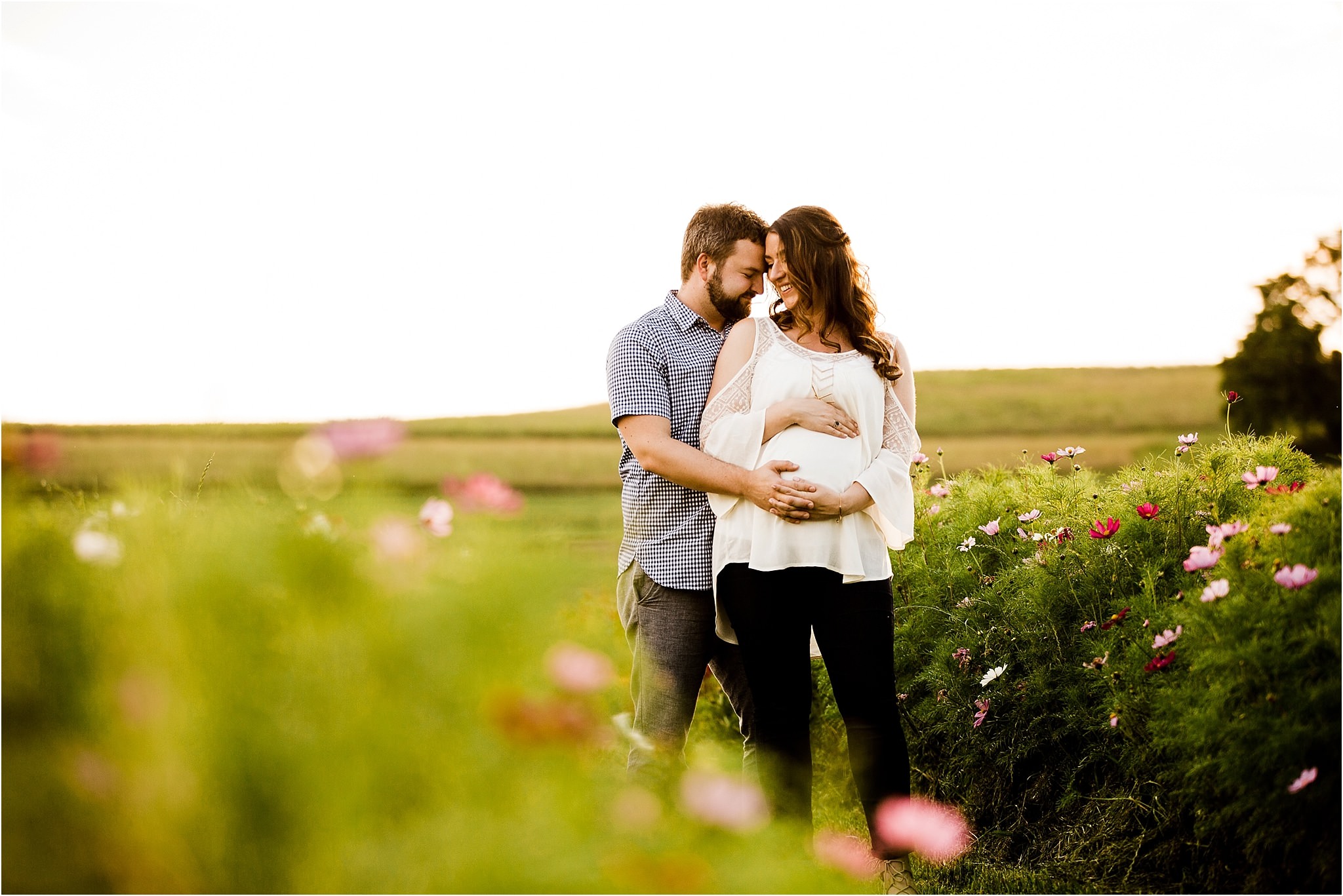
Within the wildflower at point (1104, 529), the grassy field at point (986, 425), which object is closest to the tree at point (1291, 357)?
the grassy field at point (986, 425)

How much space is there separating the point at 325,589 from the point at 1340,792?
7.62 ft

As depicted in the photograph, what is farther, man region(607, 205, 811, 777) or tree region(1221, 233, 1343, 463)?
tree region(1221, 233, 1343, 463)

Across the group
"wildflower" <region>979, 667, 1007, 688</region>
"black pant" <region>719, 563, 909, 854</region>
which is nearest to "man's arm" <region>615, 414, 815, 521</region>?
"black pant" <region>719, 563, 909, 854</region>

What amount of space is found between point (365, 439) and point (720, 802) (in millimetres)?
675

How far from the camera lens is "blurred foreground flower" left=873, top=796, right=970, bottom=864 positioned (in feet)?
6.63

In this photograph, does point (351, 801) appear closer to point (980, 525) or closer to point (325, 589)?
point (325, 589)

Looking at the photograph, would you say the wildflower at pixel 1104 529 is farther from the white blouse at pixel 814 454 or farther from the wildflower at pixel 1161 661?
the white blouse at pixel 814 454

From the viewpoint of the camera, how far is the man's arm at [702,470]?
2.70 metres

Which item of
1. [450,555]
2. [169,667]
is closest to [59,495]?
[169,667]

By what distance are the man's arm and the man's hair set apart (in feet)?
2.00

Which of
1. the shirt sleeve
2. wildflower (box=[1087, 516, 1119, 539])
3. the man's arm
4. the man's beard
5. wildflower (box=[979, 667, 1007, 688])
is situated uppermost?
the man's beard

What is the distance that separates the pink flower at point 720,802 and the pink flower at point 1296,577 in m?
1.83

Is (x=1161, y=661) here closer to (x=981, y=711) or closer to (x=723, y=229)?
(x=981, y=711)

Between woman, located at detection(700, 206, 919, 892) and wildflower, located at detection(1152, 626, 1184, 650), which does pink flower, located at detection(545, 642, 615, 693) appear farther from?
wildflower, located at detection(1152, 626, 1184, 650)
